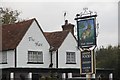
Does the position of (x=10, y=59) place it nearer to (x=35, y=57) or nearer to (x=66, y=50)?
(x=35, y=57)

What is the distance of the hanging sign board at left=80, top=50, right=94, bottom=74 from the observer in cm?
2573

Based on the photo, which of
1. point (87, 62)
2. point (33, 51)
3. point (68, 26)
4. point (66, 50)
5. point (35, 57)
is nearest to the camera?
point (87, 62)

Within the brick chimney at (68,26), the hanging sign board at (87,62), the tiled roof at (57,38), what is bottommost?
the hanging sign board at (87,62)

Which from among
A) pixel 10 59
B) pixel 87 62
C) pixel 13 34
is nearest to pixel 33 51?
pixel 10 59

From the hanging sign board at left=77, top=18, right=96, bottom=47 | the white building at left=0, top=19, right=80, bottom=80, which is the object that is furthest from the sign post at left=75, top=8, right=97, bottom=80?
the white building at left=0, top=19, right=80, bottom=80

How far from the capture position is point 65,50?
163 feet

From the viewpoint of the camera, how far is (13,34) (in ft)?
158

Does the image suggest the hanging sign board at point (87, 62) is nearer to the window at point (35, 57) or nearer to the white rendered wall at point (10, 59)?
the white rendered wall at point (10, 59)

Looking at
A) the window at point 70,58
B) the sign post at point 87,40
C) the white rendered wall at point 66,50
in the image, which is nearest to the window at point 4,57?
the white rendered wall at point 66,50

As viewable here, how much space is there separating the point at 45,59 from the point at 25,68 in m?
5.47

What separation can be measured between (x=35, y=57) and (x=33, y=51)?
80 cm

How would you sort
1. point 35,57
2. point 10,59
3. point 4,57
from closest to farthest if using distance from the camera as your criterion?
point 10,59 → point 4,57 → point 35,57

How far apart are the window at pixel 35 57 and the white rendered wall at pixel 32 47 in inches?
14.1

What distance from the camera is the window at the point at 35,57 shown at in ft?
151
